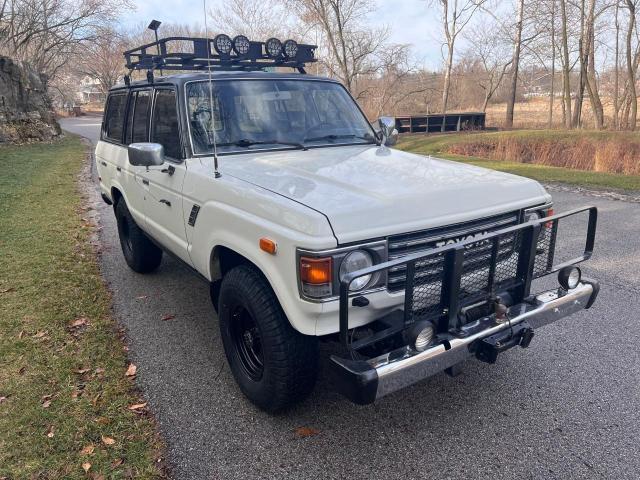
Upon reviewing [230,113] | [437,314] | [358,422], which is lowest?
[358,422]

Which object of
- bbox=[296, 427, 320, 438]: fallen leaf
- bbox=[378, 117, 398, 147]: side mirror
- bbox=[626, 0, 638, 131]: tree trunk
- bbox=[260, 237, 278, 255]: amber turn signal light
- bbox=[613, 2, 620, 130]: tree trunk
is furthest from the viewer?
bbox=[613, 2, 620, 130]: tree trunk

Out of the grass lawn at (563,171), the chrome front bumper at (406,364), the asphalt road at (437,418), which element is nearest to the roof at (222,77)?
the asphalt road at (437,418)

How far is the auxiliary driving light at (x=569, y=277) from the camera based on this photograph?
9.72ft

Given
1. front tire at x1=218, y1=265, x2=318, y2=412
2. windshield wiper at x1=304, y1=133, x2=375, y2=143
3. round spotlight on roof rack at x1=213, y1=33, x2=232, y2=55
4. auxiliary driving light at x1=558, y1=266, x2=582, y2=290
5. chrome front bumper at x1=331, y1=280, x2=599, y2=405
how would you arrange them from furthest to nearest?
1. round spotlight on roof rack at x1=213, y1=33, x2=232, y2=55
2. windshield wiper at x1=304, y1=133, x2=375, y2=143
3. auxiliary driving light at x1=558, y1=266, x2=582, y2=290
4. front tire at x1=218, y1=265, x2=318, y2=412
5. chrome front bumper at x1=331, y1=280, x2=599, y2=405

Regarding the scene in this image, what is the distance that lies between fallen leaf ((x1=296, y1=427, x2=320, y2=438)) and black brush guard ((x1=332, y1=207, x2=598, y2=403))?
0.65m

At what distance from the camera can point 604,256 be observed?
18.5 feet

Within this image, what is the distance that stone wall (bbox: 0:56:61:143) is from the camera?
21328 mm

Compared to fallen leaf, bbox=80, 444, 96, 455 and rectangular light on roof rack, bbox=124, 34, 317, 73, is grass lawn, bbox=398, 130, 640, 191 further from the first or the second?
fallen leaf, bbox=80, 444, 96, 455

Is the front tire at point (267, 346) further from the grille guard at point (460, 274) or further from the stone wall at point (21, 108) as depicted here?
the stone wall at point (21, 108)

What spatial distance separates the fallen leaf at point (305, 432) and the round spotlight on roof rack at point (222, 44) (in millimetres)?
3464

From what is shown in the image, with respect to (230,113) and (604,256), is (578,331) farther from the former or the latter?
(230,113)

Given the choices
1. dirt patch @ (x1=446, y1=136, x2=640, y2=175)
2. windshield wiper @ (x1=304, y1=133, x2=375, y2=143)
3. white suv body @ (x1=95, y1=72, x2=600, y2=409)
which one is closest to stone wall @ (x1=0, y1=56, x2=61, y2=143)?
dirt patch @ (x1=446, y1=136, x2=640, y2=175)

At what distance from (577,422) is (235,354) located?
2096 mm

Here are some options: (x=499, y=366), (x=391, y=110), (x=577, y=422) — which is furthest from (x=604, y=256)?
(x=391, y=110)
